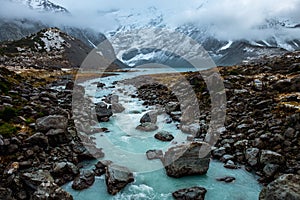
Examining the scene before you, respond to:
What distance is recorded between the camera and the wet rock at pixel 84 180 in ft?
47.0

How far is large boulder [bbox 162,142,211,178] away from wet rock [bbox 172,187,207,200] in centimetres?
192

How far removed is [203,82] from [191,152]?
23.7 meters

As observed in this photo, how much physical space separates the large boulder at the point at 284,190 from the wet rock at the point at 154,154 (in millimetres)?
7710

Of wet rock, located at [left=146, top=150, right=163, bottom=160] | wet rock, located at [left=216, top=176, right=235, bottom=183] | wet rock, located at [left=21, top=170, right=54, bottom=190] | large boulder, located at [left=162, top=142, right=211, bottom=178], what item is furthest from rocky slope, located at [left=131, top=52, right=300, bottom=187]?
wet rock, located at [left=21, top=170, right=54, bottom=190]

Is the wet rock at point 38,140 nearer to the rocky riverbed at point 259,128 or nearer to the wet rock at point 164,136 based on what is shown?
the wet rock at point 164,136

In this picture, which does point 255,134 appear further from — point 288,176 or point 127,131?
point 127,131

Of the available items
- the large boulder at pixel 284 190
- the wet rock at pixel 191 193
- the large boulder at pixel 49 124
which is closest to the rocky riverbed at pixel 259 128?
the large boulder at pixel 284 190

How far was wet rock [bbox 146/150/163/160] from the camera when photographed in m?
18.3

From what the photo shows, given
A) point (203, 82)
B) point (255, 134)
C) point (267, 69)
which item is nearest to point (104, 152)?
point (255, 134)

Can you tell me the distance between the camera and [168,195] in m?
13.9

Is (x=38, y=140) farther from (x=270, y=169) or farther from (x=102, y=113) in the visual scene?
(x=270, y=169)

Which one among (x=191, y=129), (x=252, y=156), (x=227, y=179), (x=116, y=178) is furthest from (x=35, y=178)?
(x=191, y=129)

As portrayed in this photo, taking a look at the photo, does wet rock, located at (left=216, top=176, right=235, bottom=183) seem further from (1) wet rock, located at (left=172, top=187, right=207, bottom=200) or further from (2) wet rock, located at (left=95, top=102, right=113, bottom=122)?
(2) wet rock, located at (left=95, top=102, right=113, bottom=122)

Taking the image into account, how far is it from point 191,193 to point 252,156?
536cm
